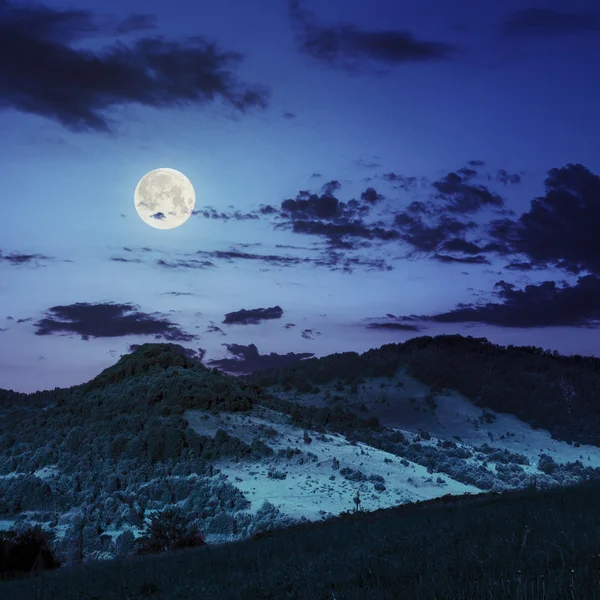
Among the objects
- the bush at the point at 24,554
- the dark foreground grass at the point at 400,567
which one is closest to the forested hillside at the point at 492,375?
the bush at the point at 24,554

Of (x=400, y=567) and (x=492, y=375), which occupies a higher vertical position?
(x=400, y=567)

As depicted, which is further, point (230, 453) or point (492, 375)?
point (492, 375)

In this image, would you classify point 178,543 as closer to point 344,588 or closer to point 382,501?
point 382,501

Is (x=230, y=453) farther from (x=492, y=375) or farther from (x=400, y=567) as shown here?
(x=492, y=375)

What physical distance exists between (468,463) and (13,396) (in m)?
75.2

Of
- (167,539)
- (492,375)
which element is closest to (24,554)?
(167,539)

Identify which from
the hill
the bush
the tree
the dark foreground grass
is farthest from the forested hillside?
the dark foreground grass

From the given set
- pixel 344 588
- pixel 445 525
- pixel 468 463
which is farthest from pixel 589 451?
pixel 344 588

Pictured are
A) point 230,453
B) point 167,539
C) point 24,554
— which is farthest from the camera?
point 230,453

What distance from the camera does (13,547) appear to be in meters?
30.5

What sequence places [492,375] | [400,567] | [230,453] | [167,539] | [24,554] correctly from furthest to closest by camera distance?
[492,375], [230,453], [167,539], [24,554], [400,567]

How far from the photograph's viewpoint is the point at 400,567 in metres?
8.50

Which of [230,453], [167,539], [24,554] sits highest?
[24,554]

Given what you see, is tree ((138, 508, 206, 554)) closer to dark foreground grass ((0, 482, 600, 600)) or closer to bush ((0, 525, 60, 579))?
bush ((0, 525, 60, 579))
